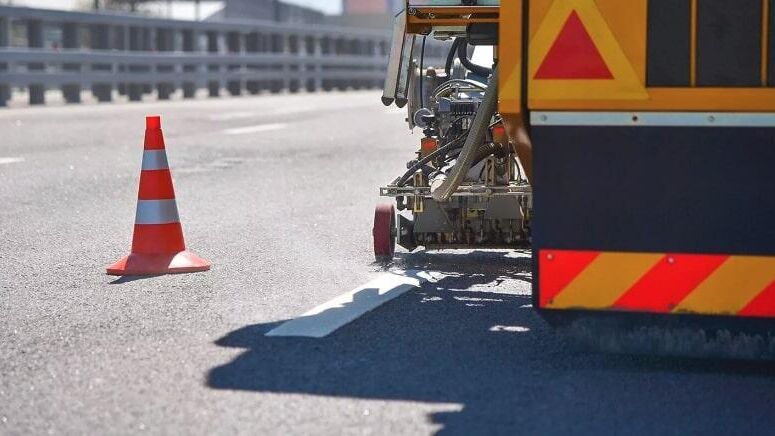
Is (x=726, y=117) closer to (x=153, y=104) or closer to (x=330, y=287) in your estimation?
(x=330, y=287)

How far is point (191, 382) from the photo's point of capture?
4.90 m

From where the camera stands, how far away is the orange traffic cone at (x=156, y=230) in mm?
7387

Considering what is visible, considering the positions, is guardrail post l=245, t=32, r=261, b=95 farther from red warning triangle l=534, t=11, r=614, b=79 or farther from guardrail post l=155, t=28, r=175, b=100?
red warning triangle l=534, t=11, r=614, b=79

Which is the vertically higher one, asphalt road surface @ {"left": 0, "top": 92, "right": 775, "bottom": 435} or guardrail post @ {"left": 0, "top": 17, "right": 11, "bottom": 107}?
guardrail post @ {"left": 0, "top": 17, "right": 11, "bottom": 107}

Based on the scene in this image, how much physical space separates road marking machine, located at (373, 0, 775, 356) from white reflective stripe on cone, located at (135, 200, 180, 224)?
3019mm

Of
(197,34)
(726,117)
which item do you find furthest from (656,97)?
(197,34)

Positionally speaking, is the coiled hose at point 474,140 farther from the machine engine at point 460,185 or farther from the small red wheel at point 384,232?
the small red wheel at point 384,232

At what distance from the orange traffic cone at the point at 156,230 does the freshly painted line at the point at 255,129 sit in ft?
Result: 38.7

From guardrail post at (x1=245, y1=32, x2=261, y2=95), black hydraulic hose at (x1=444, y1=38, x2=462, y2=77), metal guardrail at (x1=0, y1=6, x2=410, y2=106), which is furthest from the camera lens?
guardrail post at (x1=245, y1=32, x2=261, y2=95)

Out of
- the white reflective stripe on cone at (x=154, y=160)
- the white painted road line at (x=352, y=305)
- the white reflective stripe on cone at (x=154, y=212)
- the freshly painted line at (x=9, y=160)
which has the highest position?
the white reflective stripe on cone at (x=154, y=160)

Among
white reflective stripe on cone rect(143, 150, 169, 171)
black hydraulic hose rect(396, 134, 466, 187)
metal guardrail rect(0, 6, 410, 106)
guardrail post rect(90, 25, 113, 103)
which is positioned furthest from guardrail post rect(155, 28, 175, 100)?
black hydraulic hose rect(396, 134, 466, 187)

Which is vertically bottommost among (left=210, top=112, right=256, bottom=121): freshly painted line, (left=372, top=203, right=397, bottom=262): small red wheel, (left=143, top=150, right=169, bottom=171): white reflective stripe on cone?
(left=210, top=112, right=256, bottom=121): freshly painted line

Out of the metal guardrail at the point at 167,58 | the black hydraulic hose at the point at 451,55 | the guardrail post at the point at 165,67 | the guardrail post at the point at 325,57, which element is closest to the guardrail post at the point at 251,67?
the metal guardrail at the point at 167,58

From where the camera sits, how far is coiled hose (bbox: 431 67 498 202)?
6.21 meters
